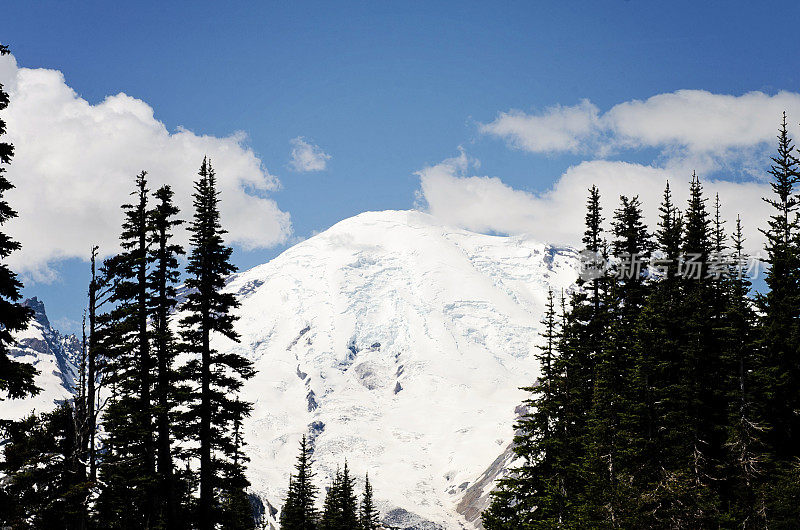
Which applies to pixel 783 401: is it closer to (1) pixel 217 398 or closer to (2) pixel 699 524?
(2) pixel 699 524

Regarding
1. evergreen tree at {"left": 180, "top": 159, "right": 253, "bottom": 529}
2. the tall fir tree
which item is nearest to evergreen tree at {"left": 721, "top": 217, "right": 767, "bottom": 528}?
the tall fir tree

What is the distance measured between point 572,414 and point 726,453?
419 inches

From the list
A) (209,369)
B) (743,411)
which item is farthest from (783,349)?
(209,369)

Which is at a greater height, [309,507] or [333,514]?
[309,507]

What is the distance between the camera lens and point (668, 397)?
119 ft

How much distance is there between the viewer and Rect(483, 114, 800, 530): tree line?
30688 mm

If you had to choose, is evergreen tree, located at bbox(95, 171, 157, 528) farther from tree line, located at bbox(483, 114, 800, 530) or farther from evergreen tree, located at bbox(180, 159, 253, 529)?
tree line, located at bbox(483, 114, 800, 530)

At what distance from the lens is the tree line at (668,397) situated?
3069cm

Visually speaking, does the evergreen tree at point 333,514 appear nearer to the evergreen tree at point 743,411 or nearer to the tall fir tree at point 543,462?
the tall fir tree at point 543,462

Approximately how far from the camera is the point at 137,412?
25.4m

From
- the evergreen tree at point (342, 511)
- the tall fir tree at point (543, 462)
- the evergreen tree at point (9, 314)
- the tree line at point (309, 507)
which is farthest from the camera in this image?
the evergreen tree at point (342, 511)

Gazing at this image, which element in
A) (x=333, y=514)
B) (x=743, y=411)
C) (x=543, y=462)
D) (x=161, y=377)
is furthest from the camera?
(x=333, y=514)

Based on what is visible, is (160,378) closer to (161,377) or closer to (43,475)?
(161,377)

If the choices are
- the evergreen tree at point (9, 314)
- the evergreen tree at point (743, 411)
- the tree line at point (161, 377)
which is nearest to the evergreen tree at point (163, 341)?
the tree line at point (161, 377)
